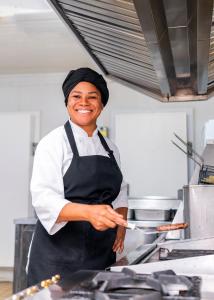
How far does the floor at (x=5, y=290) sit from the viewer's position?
11.5ft

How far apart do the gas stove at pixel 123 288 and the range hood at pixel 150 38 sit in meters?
0.64

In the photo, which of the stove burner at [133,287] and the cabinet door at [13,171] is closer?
the stove burner at [133,287]

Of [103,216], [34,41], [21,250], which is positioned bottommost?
[21,250]

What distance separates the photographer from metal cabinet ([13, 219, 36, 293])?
2467 mm

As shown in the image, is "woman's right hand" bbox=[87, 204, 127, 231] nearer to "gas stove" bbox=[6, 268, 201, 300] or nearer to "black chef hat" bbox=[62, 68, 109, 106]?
"gas stove" bbox=[6, 268, 201, 300]

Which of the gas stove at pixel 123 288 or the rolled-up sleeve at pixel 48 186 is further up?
the rolled-up sleeve at pixel 48 186

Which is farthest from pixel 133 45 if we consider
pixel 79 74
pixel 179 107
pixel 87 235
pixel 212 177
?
pixel 179 107

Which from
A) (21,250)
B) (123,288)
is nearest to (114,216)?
Result: (123,288)

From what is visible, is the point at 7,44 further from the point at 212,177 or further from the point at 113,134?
the point at 212,177

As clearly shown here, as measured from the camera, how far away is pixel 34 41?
3396 millimetres

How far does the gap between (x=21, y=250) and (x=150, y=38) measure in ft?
6.03

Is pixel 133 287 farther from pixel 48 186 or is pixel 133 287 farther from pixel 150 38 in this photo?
pixel 150 38

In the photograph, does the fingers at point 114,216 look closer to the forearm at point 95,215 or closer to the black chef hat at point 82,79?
the forearm at point 95,215

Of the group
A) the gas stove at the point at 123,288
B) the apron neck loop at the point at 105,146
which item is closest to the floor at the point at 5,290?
the apron neck loop at the point at 105,146
